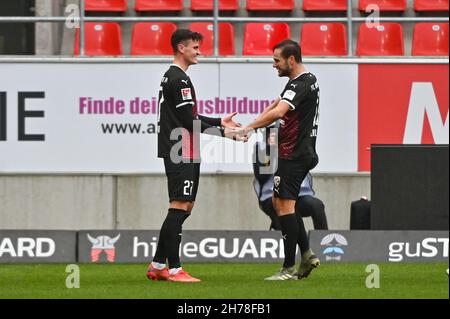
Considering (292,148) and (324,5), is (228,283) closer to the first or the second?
(292,148)

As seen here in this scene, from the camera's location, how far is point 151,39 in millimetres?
16812

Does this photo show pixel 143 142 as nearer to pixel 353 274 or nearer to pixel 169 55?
pixel 169 55

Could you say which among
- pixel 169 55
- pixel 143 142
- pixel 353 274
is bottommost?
pixel 353 274

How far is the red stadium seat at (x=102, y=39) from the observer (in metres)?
16.7

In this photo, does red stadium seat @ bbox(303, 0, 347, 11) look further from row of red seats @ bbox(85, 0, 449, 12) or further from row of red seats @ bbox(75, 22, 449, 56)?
row of red seats @ bbox(75, 22, 449, 56)

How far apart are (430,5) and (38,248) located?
6822 mm

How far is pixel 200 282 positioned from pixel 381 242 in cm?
298

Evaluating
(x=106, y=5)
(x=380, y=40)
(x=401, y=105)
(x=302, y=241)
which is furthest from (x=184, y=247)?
(x=106, y=5)

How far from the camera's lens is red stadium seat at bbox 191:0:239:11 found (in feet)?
55.8

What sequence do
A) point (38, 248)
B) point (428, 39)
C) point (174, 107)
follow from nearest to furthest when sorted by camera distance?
point (174, 107) < point (38, 248) < point (428, 39)

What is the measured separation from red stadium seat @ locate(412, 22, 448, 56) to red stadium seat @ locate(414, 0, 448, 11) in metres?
0.25

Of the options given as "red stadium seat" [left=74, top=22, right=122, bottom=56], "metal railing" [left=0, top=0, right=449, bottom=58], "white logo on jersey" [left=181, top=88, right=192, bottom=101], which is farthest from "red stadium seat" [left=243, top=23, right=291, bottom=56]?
"white logo on jersey" [left=181, top=88, right=192, bottom=101]

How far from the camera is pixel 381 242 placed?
1288 centimetres

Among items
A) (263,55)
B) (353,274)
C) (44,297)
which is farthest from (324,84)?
(44,297)
